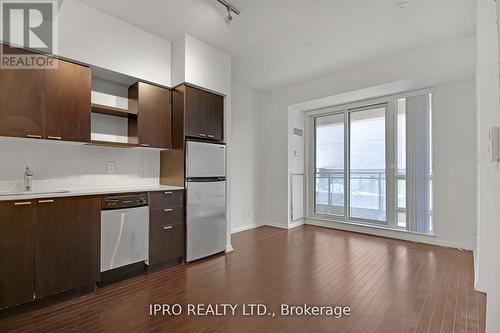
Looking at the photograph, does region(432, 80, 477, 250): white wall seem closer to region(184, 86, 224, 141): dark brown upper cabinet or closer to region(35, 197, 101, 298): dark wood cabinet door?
region(184, 86, 224, 141): dark brown upper cabinet

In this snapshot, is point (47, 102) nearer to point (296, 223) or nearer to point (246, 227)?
point (246, 227)

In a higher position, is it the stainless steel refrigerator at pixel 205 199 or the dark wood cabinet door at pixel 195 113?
the dark wood cabinet door at pixel 195 113

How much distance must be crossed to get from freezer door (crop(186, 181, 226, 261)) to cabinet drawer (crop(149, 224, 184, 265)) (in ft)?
0.35

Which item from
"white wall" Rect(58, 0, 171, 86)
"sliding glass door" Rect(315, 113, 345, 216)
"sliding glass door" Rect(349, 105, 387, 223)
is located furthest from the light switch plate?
"sliding glass door" Rect(315, 113, 345, 216)

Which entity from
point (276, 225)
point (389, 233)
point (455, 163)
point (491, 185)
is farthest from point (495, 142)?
point (276, 225)

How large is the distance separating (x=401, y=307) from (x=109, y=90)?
399 cm

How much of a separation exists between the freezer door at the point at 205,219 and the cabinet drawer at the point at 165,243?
0.11 meters

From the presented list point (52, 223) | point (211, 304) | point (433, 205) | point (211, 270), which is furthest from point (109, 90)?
point (433, 205)

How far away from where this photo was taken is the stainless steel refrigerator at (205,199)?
10.7 feet

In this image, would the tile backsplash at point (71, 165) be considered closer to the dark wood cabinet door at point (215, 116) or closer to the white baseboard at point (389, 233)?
the dark wood cabinet door at point (215, 116)

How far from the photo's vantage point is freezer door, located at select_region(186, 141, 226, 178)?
3.26 m

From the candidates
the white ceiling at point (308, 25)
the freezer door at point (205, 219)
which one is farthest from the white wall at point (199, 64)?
the freezer door at point (205, 219)

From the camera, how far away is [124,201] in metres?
2.68

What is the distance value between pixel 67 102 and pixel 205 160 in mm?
1663
